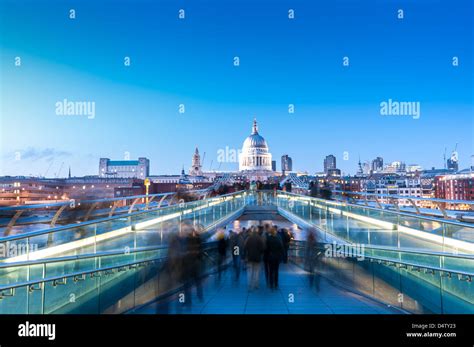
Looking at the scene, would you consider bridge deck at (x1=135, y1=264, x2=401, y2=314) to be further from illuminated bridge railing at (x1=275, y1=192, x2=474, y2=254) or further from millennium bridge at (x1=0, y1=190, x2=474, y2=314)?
illuminated bridge railing at (x1=275, y1=192, x2=474, y2=254)

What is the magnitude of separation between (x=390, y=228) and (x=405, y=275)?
49.0 inches

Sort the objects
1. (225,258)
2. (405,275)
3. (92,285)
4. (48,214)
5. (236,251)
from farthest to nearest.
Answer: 1. (225,258)
2. (48,214)
3. (236,251)
4. (405,275)
5. (92,285)

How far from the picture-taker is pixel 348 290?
6.03m

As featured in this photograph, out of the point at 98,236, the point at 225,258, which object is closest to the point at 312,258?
the point at 225,258

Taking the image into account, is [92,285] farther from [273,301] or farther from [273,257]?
[273,257]

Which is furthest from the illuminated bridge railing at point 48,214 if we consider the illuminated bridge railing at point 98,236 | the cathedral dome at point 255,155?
the cathedral dome at point 255,155

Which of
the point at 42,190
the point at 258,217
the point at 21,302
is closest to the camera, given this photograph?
the point at 21,302

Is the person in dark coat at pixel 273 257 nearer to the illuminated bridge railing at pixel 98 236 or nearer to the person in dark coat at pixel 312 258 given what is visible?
the person in dark coat at pixel 312 258

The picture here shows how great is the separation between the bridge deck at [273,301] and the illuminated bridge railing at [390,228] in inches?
37.4

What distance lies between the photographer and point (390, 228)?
606 centimetres

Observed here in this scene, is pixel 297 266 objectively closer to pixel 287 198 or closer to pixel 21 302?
pixel 21 302

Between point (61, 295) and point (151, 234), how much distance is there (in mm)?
2327

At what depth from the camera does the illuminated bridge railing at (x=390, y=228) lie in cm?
439
